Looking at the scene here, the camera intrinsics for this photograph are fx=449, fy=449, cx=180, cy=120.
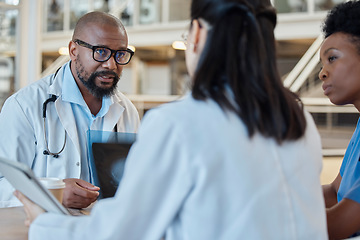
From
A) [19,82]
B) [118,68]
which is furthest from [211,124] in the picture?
[19,82]

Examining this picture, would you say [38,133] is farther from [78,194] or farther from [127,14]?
[127,14]

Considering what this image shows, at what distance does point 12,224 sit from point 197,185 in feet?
2.43

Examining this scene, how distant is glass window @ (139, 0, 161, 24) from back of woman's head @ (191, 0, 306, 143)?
1073cm

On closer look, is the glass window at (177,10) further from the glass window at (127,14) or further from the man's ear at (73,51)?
the man's ear at (73,51)

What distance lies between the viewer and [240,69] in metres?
0.81

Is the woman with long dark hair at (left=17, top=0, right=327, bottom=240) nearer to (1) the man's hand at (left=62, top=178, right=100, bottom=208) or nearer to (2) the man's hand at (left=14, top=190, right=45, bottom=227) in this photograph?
(2) the man's hand at (left=14, top=190, right=45, bottom=227)

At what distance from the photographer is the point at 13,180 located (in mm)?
990

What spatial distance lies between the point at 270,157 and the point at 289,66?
1046cm

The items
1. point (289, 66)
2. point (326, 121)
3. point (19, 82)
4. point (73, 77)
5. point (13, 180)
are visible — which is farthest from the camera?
point (289, 66)

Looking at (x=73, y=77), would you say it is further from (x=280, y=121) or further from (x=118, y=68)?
(x=280, y=121)

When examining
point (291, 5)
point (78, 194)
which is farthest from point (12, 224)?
point (291, 5)

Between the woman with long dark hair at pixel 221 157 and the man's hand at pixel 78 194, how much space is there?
547 millimetres

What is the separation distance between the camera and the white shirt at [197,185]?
770mm

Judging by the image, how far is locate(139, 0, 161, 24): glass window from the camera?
11.3 m
